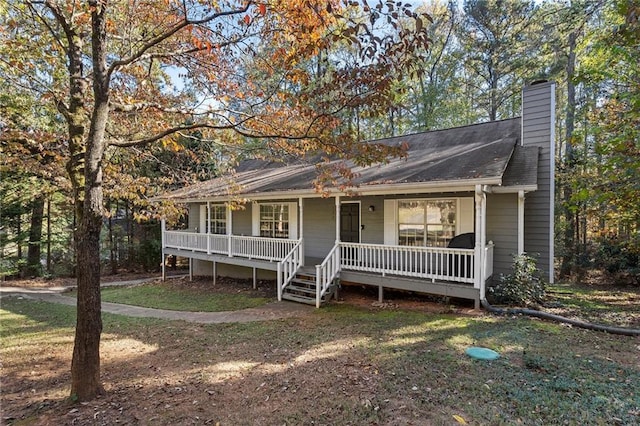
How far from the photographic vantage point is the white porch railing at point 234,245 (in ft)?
35.4

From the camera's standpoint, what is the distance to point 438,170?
8414 mm

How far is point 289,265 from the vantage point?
32.7 ft

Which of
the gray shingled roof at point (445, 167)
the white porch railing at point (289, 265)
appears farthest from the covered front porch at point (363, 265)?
the gray shingled roof at point (445, 167)

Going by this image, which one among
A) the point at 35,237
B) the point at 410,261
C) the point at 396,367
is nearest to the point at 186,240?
the point at 35,237

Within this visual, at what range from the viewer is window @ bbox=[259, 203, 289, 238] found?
492 inches

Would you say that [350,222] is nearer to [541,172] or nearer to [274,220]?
[274,220]

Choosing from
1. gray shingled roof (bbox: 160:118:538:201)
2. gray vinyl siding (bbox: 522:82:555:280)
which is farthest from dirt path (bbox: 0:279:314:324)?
gray vinyl siding (bbox: 522:82:555:280)

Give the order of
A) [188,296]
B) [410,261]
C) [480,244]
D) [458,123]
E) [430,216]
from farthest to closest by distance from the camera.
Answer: [458,123] < [188,296] < [430,216] < [410,261] < [480,244]

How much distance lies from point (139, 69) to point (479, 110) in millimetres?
22367

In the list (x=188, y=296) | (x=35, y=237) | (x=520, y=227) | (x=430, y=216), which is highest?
(x=430, y=216)

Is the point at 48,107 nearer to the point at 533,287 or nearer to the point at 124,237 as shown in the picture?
the point at 533,287

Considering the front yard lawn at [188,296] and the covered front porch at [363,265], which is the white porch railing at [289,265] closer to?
the covered front porch at [363,265]

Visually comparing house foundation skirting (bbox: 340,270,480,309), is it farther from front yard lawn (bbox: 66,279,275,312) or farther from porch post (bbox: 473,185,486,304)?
front yard lawn (bbox: 66,279,275,312)

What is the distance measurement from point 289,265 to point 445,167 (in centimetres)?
511
